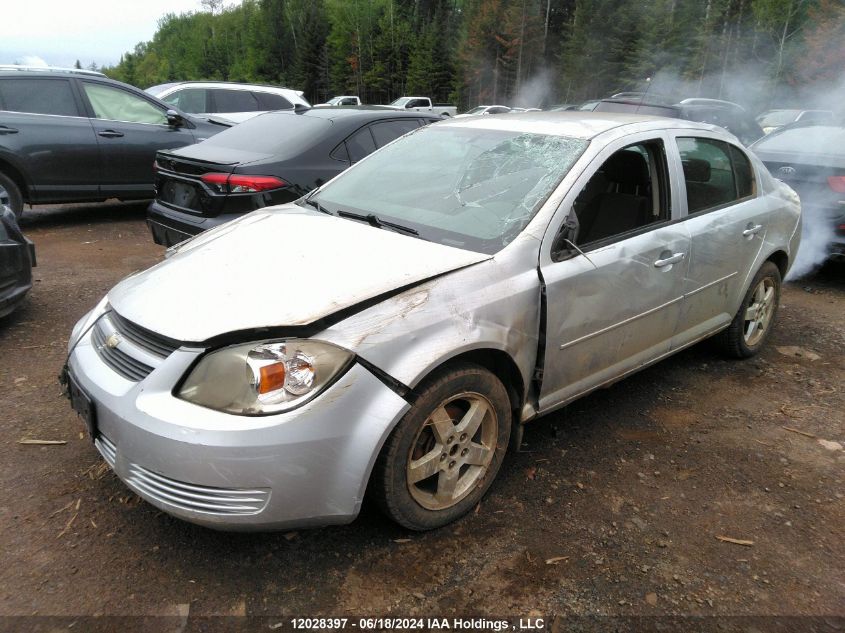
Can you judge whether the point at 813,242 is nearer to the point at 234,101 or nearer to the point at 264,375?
the point at 264,375

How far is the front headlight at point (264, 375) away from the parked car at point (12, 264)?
280 centimetres

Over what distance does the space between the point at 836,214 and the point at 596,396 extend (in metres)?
3.58

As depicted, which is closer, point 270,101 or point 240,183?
point 240,183

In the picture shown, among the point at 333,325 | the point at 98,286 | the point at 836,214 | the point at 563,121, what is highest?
the point at 563,121

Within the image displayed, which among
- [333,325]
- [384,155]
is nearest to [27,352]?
[384,155]

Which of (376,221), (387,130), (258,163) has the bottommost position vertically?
(258,163)

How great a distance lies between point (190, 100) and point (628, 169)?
9663 mm

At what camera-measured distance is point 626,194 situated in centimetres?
341

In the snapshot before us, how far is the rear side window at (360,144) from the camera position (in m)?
5.47

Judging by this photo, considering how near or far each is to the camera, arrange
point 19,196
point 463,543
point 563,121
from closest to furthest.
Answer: point 463,543, point 563,121, point 19,196

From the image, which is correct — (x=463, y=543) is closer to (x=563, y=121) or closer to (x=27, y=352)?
(x=563, y=121)

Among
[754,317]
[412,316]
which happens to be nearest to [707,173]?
[754,317]

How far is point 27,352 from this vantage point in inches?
161

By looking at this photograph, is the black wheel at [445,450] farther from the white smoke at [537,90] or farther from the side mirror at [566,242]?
the white smoke at [537,90]
